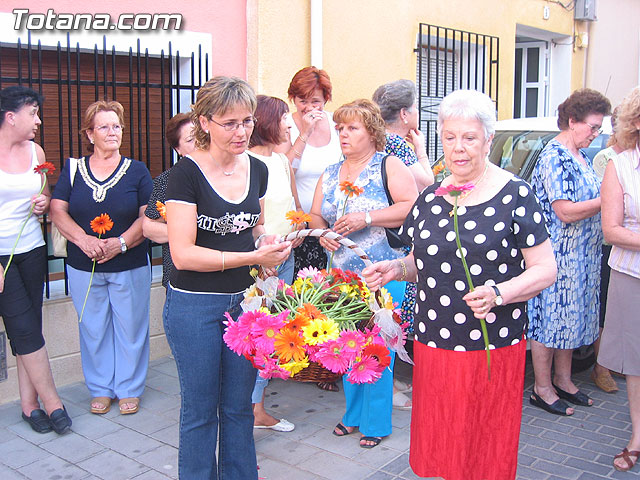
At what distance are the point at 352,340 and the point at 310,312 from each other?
0.22m

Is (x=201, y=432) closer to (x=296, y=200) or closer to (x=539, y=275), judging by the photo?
(x=539, y=275)

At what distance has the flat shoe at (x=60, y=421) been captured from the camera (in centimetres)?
437

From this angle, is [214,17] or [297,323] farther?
[214,17]

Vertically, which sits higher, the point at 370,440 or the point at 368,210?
the point at 368,210

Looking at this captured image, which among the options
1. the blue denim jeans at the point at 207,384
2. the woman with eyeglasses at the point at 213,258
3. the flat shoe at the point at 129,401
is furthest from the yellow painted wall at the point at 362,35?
the blue denim jeans at the point at 207,384

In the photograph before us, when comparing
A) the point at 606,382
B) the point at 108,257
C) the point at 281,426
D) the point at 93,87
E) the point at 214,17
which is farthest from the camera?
the point at 214,17

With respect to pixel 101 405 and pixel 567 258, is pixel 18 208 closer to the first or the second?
pixel 101 405

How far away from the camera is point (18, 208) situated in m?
4.32

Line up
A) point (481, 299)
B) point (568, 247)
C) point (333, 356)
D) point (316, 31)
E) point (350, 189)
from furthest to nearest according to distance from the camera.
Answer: point (316, 31), point (568, 247), point (350, 189), point (333, 356), point (481, 299)

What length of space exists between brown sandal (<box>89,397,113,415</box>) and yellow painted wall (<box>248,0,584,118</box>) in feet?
11.1

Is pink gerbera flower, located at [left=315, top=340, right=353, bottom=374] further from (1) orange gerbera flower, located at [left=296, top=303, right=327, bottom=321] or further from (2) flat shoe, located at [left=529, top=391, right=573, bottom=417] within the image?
(2) flat shoe, located at [left=529, top=391, right=573, bottom=417]

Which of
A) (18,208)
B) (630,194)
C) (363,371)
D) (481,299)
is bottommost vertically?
(363,371)

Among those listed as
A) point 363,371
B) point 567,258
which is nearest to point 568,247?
point 567,258

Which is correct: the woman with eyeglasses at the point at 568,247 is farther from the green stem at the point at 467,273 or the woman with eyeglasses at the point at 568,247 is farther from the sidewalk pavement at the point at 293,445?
the green stem at the point at 467,273
